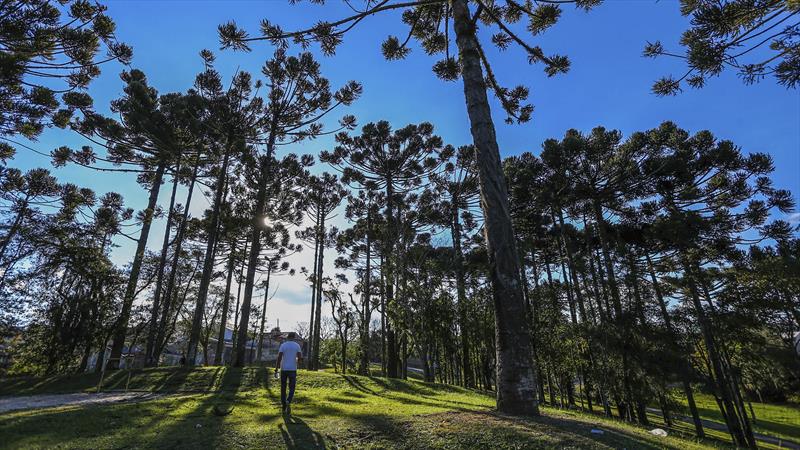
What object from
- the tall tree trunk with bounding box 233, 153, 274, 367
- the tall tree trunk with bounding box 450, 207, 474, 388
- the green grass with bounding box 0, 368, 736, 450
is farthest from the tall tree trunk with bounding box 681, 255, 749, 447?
the tall tree trunk with bounding box 233, 153, 274, 367

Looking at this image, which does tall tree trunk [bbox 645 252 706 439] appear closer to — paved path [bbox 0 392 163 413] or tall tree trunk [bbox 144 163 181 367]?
paved path [bbox 0 392 163 413]

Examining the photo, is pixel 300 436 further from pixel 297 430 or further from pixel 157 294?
pixel 157 294

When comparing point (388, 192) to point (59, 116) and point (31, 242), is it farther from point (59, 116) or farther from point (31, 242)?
point (31, 242)

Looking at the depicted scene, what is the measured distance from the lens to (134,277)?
17.9m

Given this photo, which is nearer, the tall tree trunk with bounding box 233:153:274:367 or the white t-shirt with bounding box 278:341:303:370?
the white t-shirt with bounding box 278:341:303:370

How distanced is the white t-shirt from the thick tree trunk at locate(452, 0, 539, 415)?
4.42 metres

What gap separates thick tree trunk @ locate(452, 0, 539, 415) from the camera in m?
4.93

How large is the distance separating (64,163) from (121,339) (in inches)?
346

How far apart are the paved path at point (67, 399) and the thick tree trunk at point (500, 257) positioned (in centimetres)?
913

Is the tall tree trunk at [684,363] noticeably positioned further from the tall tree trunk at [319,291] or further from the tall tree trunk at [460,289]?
the tall tree trunk at [319,291]

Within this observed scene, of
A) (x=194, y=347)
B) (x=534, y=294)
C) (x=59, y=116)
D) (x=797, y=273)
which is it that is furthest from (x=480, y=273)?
(x=59, y=116)

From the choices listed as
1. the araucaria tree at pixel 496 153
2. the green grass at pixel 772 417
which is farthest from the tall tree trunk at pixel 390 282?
the green grass at pixel 772 417

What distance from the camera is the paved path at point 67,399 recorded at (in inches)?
323

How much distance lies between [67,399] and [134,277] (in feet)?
33.2
